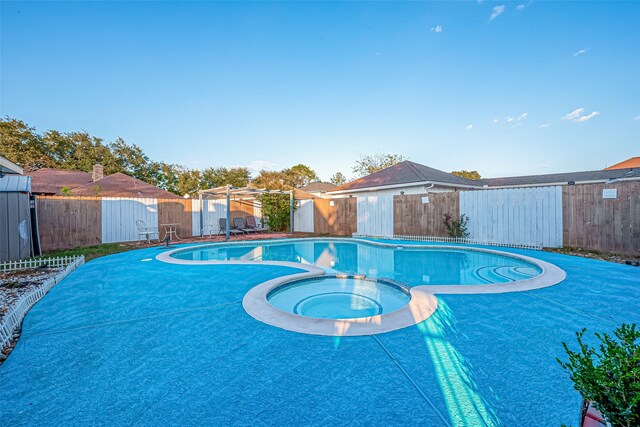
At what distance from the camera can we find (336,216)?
14.5 m

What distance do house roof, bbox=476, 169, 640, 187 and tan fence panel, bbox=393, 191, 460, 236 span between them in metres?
9.51

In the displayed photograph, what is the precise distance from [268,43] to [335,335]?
1183 centimetres

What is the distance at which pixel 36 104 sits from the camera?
15.7m

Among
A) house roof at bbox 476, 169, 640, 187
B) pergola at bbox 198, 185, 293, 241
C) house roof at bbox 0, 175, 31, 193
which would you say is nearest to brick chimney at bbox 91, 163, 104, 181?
pergola at bbox 198, 185, 293, 241

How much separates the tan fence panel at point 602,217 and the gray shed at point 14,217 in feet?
51.9

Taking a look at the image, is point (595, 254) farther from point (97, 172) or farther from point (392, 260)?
point (97, 172)

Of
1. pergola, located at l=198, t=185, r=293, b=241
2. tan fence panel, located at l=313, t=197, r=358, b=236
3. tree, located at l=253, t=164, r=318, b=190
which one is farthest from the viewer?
tree, located at l=253, t=164, r=318, b=190

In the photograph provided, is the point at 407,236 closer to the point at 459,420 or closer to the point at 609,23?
the point at 609,23

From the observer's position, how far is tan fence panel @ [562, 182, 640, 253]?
752 cm

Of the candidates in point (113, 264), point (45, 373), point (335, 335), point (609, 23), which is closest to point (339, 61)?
point (609, 23)

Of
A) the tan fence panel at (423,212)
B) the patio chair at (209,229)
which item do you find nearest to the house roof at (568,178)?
the tan fence panel at (423,212)

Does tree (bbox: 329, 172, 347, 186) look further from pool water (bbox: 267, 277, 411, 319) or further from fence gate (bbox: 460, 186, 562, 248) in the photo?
pool water (bbox: 267, 277, 411, 319)

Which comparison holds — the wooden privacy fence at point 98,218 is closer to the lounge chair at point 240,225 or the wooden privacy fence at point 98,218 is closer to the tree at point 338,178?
the lounge chair at point 240,225

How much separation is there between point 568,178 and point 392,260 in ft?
51.5
